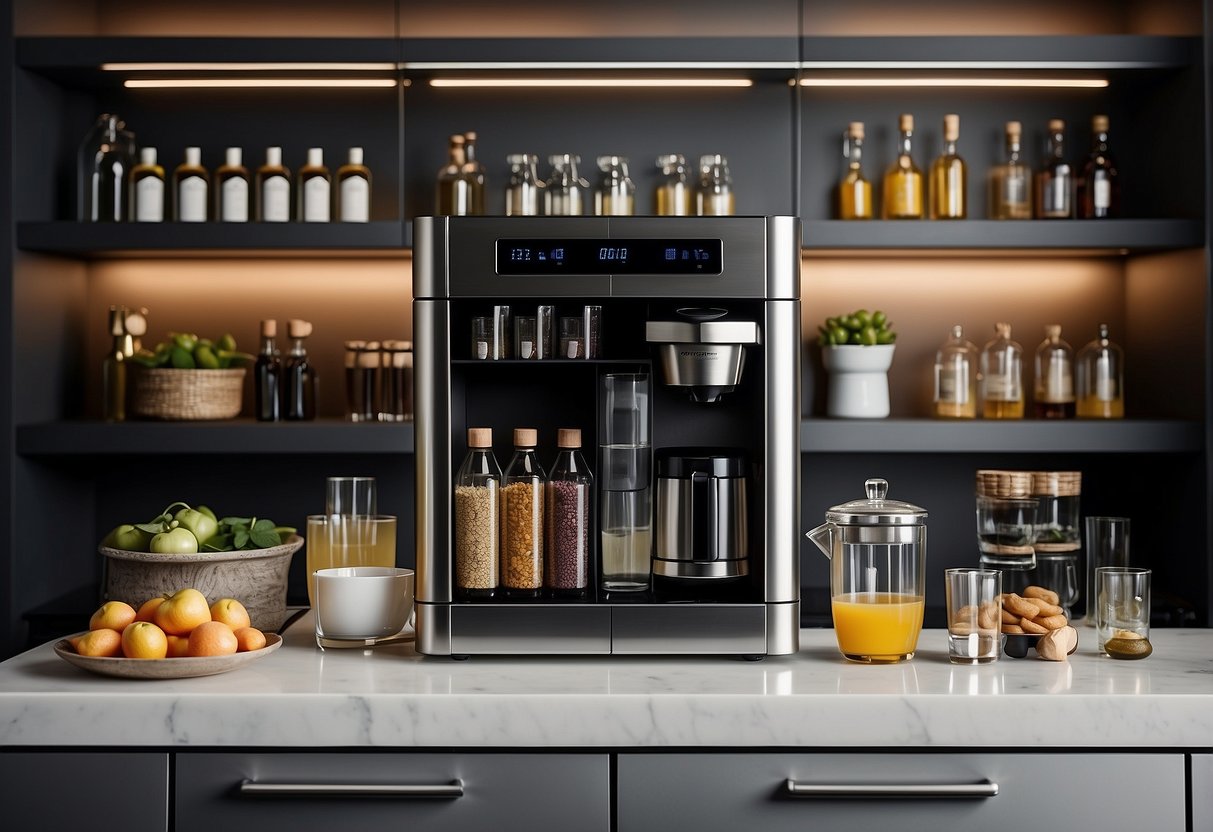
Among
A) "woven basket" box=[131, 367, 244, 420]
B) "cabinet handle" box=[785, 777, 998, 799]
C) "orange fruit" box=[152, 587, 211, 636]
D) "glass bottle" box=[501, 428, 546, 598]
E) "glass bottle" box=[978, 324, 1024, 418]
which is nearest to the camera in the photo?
"cabinet handle" box=[785, 777, 998, 799]

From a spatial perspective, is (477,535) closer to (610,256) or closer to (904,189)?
(610,256)

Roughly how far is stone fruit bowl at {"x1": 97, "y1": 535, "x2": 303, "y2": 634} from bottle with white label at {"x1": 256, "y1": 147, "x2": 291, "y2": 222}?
0.95 m

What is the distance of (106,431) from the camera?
2.44 m

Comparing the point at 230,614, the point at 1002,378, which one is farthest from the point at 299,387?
the point at 1002,378

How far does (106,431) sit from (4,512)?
0.26m

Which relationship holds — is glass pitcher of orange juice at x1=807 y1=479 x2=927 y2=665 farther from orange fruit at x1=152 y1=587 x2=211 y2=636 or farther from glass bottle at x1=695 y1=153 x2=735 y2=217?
glass bottle at x1=695 y1=153 x2=735 y2=217

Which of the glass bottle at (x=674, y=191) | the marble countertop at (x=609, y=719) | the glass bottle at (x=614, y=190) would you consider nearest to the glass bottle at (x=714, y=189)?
the glass bottle at (x=674, y=191)

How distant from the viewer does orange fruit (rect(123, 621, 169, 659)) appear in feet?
5.09

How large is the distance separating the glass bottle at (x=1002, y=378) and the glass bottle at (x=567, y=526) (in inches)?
48.8

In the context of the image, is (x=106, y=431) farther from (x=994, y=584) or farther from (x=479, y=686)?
(x=994, y=584)

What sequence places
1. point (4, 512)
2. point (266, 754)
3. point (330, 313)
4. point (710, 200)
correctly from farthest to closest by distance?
point (330, 313) → point (710, 200) → point (4, 512) → point (266, 754)

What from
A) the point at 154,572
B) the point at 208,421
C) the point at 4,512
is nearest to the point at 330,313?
the point at 208,421

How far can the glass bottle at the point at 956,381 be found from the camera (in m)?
2.59

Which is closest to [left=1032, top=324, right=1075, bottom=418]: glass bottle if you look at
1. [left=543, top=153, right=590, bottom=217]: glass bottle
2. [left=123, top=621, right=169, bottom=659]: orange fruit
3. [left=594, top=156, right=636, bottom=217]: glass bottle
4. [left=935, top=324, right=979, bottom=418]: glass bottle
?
[left=935, top=324, right=979, bottom=418]: glass bottle
